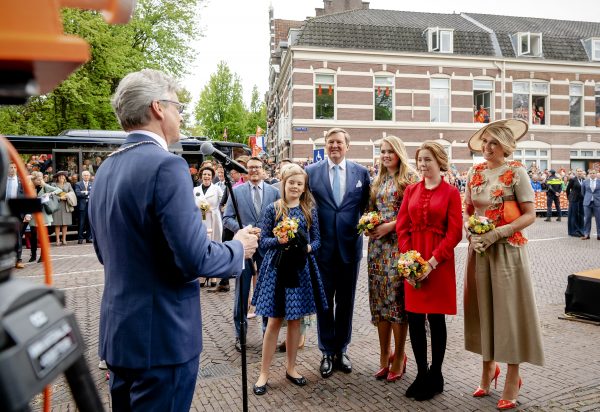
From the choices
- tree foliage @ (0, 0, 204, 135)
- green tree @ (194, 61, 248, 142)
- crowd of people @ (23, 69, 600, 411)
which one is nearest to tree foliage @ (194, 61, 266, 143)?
green tree @ (194, 61, 248, 142)

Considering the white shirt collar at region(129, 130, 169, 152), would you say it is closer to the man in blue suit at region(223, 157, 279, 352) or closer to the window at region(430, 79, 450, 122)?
the man in blue suit at region(223, 157, 279, 352)

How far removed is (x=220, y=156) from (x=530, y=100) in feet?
102

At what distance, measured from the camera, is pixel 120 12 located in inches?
34.5

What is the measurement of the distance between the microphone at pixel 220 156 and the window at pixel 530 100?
29683mm

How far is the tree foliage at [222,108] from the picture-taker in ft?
136

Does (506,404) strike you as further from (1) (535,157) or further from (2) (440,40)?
(1) (535,157)

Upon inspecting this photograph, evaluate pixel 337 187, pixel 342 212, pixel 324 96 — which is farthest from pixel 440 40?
pixel 342 212

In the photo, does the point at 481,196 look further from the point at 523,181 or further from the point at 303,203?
the point at 303,203

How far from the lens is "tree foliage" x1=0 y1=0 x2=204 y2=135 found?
19875 millimetres

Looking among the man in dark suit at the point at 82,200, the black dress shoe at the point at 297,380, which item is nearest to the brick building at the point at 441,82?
the man in dark suit at the point at 82,200

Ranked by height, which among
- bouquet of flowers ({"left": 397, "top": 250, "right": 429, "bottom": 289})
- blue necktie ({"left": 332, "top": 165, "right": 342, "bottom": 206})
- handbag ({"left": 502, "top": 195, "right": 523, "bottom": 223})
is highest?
blue necktie ({"left": 332, "top": 165, "right": 342, "bottom": 206})

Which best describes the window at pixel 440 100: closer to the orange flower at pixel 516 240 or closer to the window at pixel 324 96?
the window at pixel 324 96

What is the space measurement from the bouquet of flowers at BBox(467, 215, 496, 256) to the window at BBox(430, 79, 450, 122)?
1004 inches

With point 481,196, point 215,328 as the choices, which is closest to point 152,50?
point 215,328
